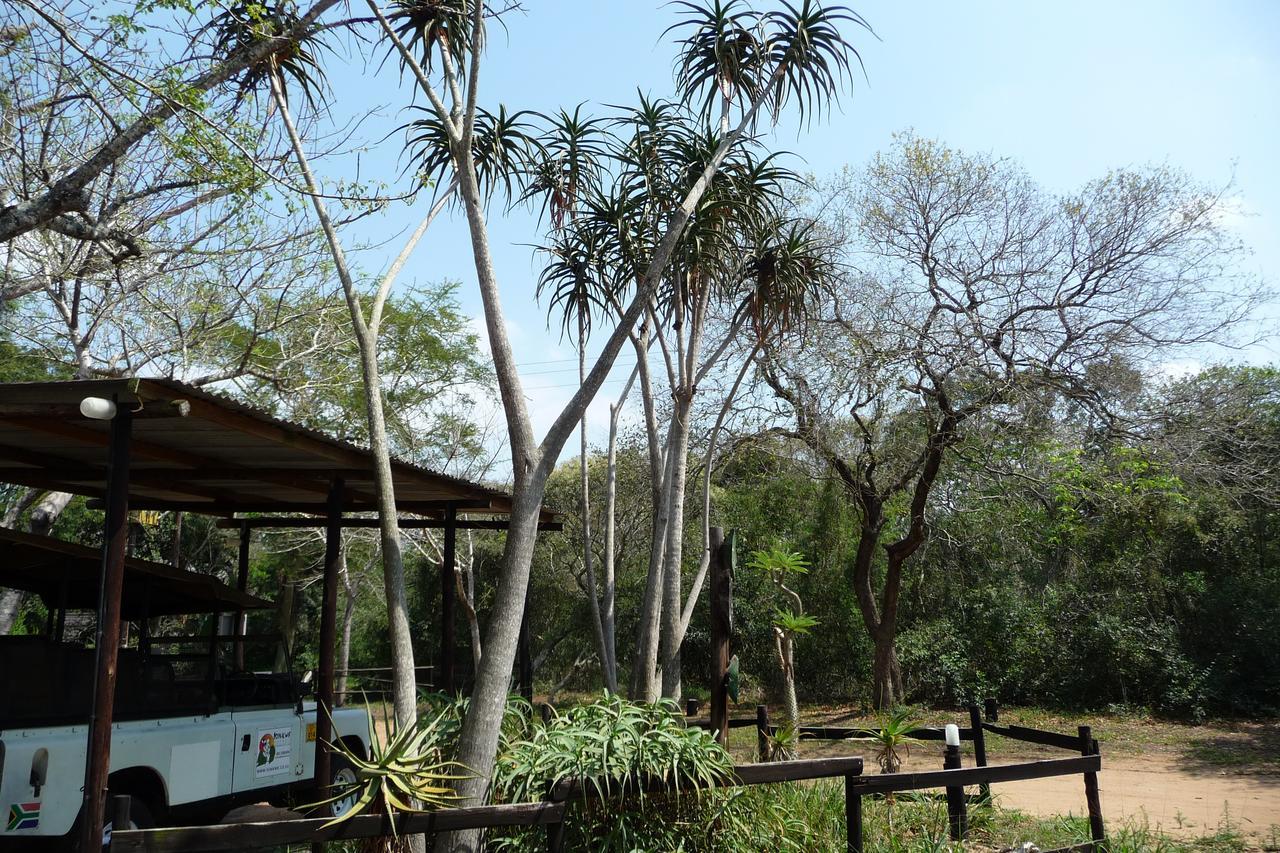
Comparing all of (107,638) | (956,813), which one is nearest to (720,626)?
(956,813)

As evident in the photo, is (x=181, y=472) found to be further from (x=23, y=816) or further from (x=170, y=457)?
(x=23, y=816)

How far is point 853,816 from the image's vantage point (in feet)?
20.0

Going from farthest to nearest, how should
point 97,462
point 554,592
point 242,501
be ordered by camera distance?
point 554,592
point 242,501
point 97,462

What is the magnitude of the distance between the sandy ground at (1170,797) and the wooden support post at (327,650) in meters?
6.79

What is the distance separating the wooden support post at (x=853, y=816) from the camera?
6.02 meters

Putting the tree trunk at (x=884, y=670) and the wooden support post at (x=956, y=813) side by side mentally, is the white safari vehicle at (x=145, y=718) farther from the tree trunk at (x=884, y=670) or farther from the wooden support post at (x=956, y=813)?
the tree trunk at (x=884, y=670)

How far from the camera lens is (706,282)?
955 cm

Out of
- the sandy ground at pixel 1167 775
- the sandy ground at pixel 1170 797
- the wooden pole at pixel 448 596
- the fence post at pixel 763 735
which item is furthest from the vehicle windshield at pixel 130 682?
the sandy ground at pixel 1170 797

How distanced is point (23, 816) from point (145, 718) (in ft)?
3.91

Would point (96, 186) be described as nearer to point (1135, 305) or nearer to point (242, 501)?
point (242, 501)

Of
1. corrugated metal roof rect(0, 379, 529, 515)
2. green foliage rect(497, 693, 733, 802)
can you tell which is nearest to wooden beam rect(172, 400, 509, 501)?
corrugated metal roof rect(0, 379, 529, 515)

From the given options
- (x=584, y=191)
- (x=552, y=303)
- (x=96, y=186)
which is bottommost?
(x=552, y=303)

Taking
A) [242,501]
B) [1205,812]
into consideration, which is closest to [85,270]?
[242,501]

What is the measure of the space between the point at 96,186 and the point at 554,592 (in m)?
13.5
